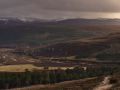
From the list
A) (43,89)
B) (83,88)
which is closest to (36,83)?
(43,89)

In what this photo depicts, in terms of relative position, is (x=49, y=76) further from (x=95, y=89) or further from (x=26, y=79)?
(x=95, y=89)

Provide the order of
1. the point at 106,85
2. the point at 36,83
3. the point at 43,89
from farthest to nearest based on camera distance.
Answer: the point at 36,83
the point at 43,89
the point at 106,85

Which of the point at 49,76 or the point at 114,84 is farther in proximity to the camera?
the point at 49,76

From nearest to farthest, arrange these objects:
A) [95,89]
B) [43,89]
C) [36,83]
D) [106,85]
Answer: [95,89], [106,85], [43,89], [36,83]

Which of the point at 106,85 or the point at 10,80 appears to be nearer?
the point at 106,85

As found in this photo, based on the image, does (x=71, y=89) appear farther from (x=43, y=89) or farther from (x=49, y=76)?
(x=49, y=76)

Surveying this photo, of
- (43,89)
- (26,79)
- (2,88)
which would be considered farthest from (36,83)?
(43,89)

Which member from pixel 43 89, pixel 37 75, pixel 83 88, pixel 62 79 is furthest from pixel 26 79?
pixel 83 88

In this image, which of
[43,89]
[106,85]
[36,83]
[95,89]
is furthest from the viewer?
[36,83]
